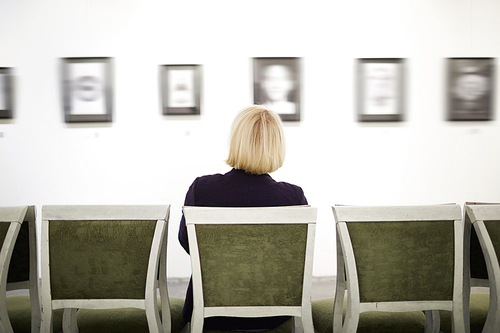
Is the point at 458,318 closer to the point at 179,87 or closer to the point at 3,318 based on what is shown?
the point at 3,318

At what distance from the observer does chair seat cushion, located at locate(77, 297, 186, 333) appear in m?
1.37

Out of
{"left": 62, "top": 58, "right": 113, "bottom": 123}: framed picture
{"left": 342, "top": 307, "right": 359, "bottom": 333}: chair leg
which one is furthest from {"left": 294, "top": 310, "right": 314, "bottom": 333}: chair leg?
{"left": 62, "top": 58, "right": 113, "bottom": 123}: framed picture

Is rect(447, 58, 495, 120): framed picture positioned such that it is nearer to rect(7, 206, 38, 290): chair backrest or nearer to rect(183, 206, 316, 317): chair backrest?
rect(183, 206, 316, 317): chair backrest

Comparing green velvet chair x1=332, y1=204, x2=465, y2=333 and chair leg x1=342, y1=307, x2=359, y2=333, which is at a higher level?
green velvet chair x1=332, y1=204, x2=465, y2=333

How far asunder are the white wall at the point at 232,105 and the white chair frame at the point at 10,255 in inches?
62.8

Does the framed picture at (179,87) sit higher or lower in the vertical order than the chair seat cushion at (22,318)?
higher

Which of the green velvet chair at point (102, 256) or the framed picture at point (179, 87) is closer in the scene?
the green velvet chair at point (102, 256)

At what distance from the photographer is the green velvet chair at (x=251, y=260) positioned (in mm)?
1134

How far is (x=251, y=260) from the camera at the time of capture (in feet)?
3.79

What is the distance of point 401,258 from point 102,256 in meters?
1.07

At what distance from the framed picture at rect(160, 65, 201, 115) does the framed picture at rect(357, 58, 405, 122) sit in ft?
4.70

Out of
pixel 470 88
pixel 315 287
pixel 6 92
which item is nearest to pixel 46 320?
pixel 315 287

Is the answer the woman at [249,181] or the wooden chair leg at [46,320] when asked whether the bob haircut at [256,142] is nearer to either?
the woman at [249,181]

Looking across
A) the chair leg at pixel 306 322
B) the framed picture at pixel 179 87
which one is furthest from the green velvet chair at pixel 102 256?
the framed picture at pixel 179 87
